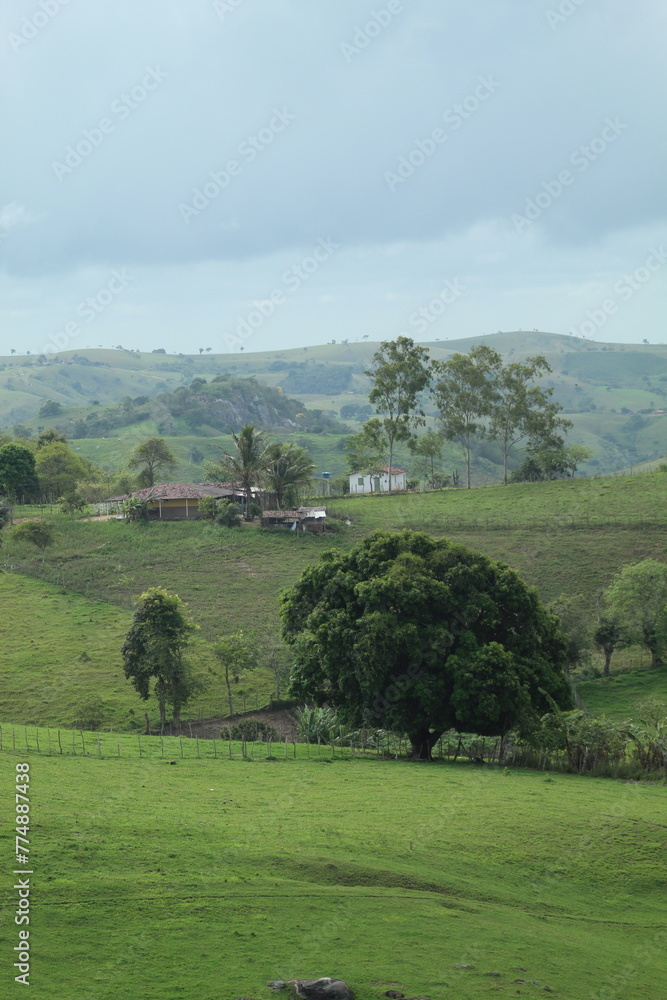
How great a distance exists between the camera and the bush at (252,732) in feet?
121

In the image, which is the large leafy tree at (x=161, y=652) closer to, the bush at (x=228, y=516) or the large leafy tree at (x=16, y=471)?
the bush at (x=228, y=516)

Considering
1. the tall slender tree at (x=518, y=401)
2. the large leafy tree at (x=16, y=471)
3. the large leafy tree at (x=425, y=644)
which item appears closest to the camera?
the large leafy tree at (x=425, y=644)

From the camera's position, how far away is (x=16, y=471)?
295 feet

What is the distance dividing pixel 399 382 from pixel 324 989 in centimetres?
8846

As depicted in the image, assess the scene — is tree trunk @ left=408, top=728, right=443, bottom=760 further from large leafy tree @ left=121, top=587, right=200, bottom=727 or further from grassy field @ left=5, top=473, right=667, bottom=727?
grassy field @ left=5, top=473, right=667, bottom=727

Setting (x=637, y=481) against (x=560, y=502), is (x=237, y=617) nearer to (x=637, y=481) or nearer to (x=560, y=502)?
(x=560, y=502)

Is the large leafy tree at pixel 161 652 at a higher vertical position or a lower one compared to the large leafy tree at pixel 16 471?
lower

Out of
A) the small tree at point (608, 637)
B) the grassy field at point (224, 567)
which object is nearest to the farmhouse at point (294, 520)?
the grassy field at point (224, 567)

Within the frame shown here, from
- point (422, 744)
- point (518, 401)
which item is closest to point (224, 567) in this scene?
point (422, 744)

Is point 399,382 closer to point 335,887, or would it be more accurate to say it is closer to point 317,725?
point 317,725

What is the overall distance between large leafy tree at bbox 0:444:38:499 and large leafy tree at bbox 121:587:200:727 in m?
54.6

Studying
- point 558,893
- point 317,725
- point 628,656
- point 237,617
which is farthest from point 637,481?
point 558,893

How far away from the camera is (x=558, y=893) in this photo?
1864 cm

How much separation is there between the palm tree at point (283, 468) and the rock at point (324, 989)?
68.8 m
